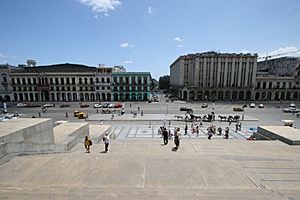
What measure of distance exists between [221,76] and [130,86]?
36261 millimetres

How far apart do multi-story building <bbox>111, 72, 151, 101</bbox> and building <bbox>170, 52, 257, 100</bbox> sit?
1795 cm

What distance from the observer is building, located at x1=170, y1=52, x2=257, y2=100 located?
63250 mm

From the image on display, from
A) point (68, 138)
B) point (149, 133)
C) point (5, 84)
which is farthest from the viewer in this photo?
point (5, 84)

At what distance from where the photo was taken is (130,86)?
5912 centimetres

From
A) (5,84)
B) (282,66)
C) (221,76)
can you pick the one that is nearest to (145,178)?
(221,76)

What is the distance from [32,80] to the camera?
187 feet

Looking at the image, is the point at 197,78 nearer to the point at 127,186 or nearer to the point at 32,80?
the point at 32,80

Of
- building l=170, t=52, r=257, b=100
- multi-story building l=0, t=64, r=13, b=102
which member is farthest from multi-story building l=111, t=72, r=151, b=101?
multi-story building l=0, t=64, r=13, b=102

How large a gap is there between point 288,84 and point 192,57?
38.9 metres

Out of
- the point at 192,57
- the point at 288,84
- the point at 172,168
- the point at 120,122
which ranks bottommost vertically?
the point at 120,122

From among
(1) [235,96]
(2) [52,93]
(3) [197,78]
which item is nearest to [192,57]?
(3) [197,78]

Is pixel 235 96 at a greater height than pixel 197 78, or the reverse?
pixel 197 78

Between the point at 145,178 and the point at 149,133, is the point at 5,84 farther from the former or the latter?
the point at 145,178

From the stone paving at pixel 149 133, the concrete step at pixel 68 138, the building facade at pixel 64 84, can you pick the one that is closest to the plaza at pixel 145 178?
the concrete step at pixel 68 138
